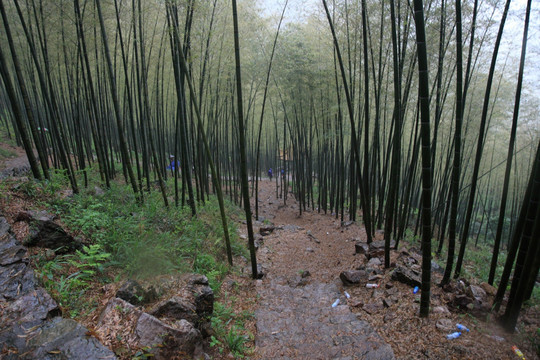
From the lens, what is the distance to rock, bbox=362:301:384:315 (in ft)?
9.10

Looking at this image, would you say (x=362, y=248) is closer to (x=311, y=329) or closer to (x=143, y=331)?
(x=311, y=329)

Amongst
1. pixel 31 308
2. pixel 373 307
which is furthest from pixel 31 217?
pixel 373 307

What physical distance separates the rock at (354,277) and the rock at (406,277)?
1.34 ft

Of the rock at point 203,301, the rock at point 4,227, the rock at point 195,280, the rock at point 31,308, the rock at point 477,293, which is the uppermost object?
the rock at point 4,227

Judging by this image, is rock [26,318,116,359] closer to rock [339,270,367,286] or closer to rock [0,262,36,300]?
rock [0,262,36,300]

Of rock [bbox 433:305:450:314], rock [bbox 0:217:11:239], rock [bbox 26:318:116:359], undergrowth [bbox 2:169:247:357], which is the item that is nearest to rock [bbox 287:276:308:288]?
undergrowth [bbox 2:169:247:357]

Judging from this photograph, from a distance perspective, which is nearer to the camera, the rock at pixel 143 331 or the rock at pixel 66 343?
the rock at pixel 66 343

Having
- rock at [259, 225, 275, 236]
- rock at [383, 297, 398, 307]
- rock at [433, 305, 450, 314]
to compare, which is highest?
rock at [433, 305, 450, 314]

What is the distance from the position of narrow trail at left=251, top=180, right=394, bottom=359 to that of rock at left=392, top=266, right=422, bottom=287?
0.70m

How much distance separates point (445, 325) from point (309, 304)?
1440 mm

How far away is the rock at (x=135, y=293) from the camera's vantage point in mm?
2061

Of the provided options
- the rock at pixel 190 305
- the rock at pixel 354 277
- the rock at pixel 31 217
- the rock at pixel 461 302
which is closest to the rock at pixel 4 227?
the rock at pixel 31 217

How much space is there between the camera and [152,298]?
7.30ft

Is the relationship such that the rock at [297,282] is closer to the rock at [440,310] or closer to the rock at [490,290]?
the rock at [440,310]
